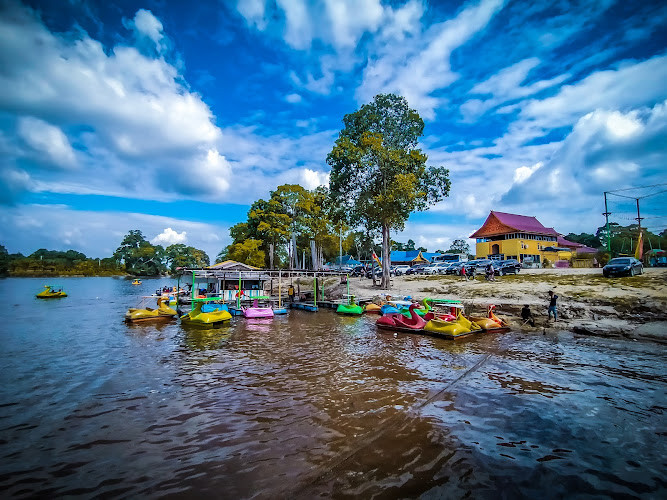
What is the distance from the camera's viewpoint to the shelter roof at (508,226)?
177ft

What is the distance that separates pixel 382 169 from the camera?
33.8m

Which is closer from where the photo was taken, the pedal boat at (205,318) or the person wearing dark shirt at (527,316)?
the person wearing dark shirt at (527,316)

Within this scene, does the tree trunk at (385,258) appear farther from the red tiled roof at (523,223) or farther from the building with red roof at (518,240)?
the red tiled roof at (523,223)

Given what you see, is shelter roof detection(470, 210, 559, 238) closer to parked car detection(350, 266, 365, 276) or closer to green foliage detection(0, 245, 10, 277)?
parked car detection(350, 266, 365, 276)

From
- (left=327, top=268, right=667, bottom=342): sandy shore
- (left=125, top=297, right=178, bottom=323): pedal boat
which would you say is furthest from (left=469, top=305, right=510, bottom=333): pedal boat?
(left=125, top=297, right=178, bottom=323): pedal boat

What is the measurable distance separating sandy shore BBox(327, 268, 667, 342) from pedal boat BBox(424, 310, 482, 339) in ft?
17.2

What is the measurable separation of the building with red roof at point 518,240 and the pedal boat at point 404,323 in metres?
37.0

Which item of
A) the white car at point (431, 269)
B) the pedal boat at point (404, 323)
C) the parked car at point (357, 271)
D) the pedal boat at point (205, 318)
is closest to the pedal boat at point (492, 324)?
the pedal boat at point (404, 323)

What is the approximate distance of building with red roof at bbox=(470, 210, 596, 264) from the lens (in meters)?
52.8

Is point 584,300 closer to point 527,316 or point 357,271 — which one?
point 527,316

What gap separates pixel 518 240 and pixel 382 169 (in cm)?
3179

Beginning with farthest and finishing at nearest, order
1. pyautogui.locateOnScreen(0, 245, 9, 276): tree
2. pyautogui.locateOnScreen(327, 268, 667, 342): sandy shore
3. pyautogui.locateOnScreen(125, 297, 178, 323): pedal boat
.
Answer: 1. pyautogui.locateOnScreen(0, 245, 9, 276): tree
2. pyautogui.locateOnScreen(125, 297, 178, 323): pedal boat
3. pyautogui.locateOnScreen(327, 268, 667, 342): sandy shore

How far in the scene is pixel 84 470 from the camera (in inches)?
231

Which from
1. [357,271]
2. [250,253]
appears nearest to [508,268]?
[357,271]
